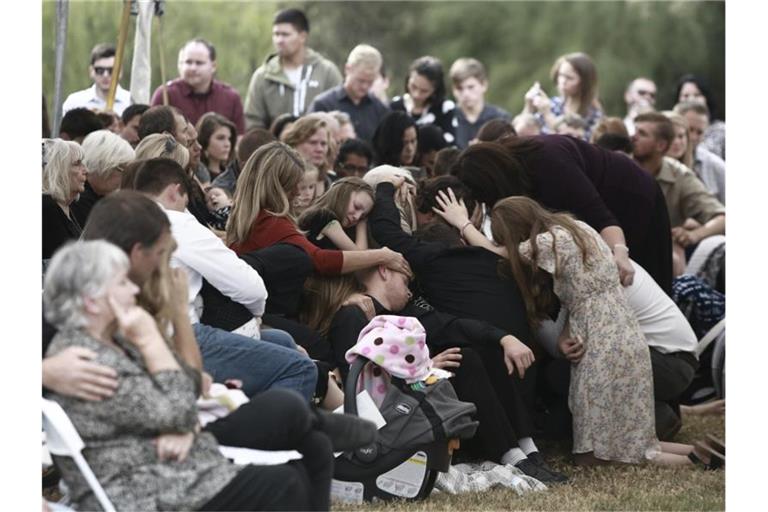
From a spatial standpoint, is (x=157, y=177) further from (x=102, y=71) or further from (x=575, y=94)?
(x=575, y=94)

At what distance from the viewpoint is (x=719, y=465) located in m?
6.97

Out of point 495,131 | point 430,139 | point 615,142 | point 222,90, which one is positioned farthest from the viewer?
point 222,90

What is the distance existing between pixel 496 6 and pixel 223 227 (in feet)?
65.2

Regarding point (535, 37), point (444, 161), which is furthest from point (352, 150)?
point (535, 37)

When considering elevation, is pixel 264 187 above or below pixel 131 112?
below

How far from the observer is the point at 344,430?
15.9 ft

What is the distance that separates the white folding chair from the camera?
13.9 ft

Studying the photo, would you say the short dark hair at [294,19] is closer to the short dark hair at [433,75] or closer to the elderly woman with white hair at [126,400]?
the short dark hair at [433,75]

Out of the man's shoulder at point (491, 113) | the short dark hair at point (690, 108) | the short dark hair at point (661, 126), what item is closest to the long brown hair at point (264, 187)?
the short dark hair at point (661, 126)

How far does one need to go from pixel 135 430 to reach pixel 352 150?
4.52 meters

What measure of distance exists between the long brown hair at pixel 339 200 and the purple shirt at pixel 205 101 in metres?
2.77

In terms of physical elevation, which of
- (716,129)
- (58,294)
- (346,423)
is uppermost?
(716,129)

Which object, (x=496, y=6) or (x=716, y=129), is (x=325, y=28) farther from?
(x=716, y=129)

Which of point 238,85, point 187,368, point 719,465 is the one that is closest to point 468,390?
point 719,465
